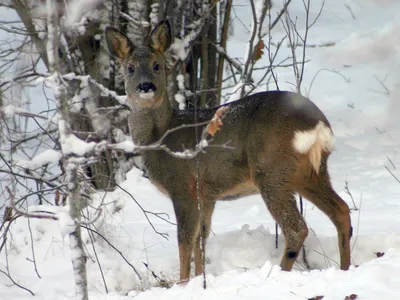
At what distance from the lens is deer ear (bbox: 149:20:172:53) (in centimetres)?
680

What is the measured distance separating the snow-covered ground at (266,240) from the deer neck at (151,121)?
0.97 meters

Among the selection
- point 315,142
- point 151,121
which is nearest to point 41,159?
point 315,142

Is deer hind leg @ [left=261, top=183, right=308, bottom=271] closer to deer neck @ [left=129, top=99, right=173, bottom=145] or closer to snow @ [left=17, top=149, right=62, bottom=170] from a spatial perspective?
deer neck @ [left=129, top=99, right=173, bottom=145]

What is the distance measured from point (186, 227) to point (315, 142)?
134 cm

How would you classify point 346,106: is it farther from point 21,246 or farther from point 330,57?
point 21,246

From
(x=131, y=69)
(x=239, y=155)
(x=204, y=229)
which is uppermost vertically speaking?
(x=131, y=69)

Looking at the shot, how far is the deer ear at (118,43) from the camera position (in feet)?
22.4

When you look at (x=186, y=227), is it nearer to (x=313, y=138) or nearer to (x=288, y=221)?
(x=288, y=221)

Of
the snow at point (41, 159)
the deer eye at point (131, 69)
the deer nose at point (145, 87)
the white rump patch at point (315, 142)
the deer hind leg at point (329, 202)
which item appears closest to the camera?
the snow at point (41, 159)

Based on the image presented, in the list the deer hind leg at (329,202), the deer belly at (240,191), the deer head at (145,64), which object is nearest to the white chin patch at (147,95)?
the deer head at (145,64)

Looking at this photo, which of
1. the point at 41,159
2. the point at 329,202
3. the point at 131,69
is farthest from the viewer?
the point at 131,69

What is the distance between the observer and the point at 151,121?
22.7 ft

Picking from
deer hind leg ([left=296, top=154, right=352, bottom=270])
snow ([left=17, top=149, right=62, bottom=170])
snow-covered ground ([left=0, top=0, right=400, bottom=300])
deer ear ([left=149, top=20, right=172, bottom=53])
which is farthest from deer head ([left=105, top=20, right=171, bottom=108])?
snow ([left=17, top=149, right=62, bottom=170])

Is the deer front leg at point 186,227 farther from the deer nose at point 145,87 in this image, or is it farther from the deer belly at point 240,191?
the deer nose at point 145,87
